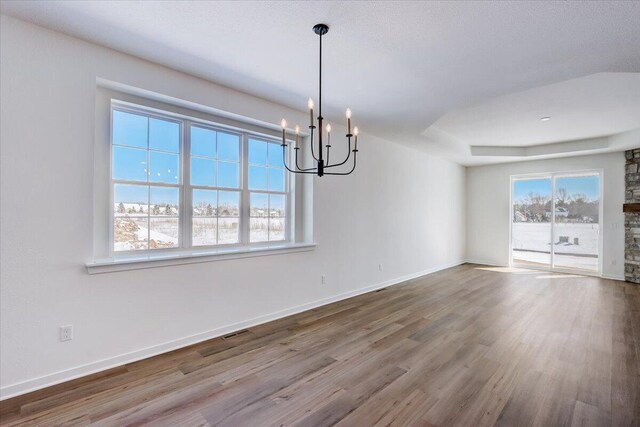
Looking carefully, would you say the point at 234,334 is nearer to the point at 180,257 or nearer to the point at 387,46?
the point at 180,257

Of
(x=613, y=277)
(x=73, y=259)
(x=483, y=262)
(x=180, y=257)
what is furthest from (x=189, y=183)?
(x=613, y=277)

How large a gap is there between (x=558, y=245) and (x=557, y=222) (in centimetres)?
53

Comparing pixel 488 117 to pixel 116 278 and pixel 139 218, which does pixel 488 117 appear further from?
pixel 116 278

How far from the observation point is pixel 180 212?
314cm

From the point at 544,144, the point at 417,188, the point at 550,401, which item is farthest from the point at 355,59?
the point at 544,144

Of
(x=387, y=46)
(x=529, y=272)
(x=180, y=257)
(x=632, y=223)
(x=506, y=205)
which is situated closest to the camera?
(x=387, y=46)

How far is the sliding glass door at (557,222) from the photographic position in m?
6.40

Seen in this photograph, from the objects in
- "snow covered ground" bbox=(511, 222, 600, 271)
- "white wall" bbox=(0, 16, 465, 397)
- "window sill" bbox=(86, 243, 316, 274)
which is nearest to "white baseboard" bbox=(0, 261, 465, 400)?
"white wall" bbox=(0, 16, 465, 397)

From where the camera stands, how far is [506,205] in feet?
24.6

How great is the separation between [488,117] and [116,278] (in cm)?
532

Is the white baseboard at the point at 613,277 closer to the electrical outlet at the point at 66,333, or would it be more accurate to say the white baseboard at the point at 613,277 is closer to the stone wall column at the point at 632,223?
the stone wall column at the point at 632,223

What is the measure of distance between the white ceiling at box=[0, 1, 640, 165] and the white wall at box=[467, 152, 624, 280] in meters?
3.02

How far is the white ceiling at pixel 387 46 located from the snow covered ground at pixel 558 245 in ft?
12.0

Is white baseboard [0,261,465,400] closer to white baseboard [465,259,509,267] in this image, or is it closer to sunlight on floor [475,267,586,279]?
sunlight on floor [475,267,586,279]
